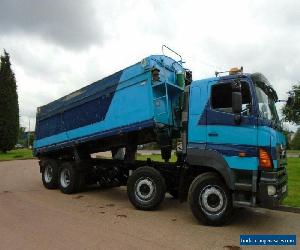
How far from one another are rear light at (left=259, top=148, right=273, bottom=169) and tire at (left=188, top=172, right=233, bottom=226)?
89 centimetres

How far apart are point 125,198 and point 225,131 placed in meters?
4.53

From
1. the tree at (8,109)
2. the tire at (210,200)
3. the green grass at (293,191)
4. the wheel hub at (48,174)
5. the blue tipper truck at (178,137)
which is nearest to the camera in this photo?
the blue tipper truck at (178,137)

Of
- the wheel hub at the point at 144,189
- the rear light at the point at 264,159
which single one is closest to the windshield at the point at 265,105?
the rear light at the point at 264,159

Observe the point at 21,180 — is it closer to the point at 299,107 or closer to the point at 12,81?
the point at 299,107

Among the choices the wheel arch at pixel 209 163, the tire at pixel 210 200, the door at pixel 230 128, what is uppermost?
the door at pixel 230 128

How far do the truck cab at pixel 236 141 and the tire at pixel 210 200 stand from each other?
0.02 meters

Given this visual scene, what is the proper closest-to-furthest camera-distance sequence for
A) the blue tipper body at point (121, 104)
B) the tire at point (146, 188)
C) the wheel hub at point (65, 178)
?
the tire at point (146, 188) → the blue tipper body at point (121, 104) → the wheel hub at point (65, 178)

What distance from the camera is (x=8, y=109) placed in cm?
4166

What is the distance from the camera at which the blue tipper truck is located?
7.77 m

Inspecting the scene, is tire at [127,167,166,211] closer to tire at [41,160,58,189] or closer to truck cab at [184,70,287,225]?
truck cab at [184,70,287,225]

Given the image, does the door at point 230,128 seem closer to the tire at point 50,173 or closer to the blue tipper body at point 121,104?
the blue tipper body at point 121,104

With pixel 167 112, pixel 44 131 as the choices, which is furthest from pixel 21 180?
pixel 167 112

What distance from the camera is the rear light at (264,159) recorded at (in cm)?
756

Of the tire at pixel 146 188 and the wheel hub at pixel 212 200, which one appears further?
the tire at pixel 146 188
